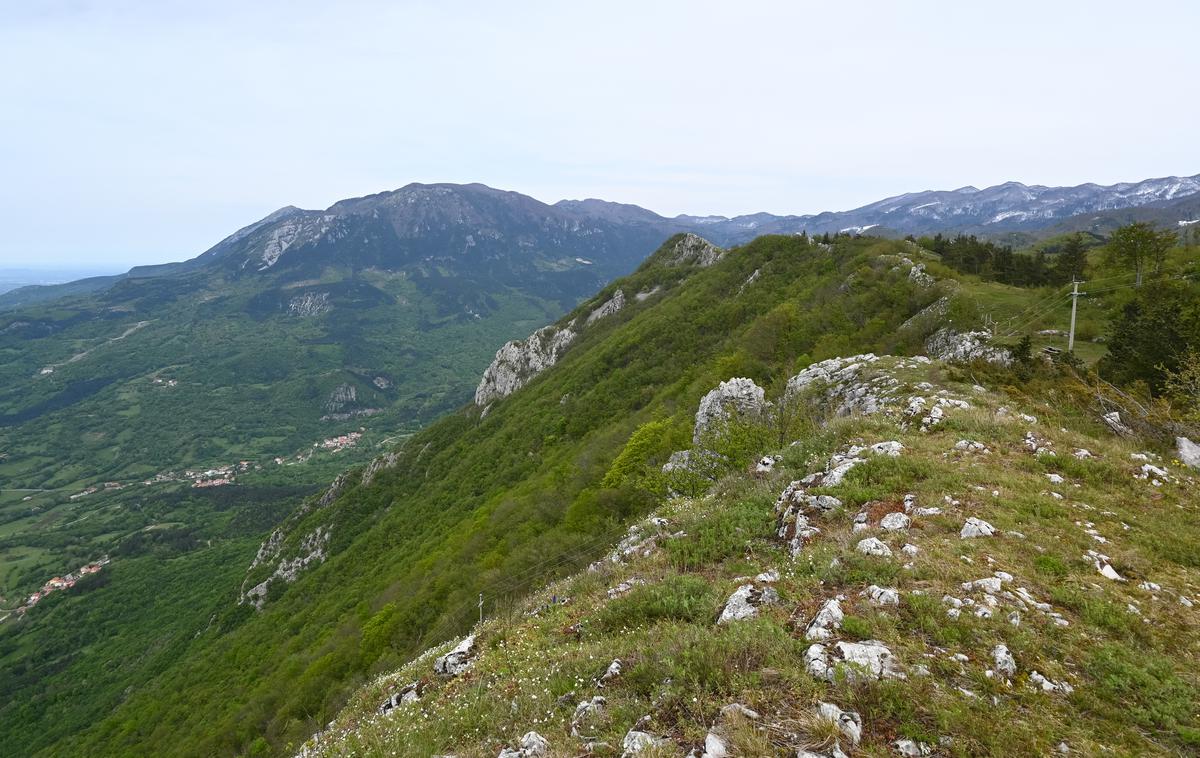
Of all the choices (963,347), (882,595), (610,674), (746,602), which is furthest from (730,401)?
Result: (610,674)

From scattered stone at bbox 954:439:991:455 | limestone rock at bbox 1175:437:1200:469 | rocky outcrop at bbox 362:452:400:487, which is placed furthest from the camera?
rocky outcrop at bbox 362:452:400:487

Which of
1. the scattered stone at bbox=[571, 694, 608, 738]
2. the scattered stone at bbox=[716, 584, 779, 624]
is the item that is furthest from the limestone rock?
the scattered stone at bbox=[571, 694, 608, 738]

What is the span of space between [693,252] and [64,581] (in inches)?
7774

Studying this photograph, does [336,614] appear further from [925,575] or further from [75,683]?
[75,683]

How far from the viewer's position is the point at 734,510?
13961 mm

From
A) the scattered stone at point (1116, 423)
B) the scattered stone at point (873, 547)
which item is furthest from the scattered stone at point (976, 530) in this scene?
the scattered stone at point (1116, 423)

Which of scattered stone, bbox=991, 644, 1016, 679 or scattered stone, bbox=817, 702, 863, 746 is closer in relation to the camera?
scattered stone, bbox=817, 702, 863, 746

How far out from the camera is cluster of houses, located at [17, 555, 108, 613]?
14145 centimetres

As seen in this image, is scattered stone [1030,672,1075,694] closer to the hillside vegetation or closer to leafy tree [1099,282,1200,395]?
the hillside vegetation

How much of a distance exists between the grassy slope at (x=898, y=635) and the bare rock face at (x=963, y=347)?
637 inches

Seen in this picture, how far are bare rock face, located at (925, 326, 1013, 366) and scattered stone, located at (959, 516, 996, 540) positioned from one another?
20.5 m

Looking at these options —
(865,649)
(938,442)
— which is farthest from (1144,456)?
(865,649)

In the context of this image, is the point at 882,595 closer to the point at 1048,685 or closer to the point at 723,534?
the point at 1048,685

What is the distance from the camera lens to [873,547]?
9.75 meters
